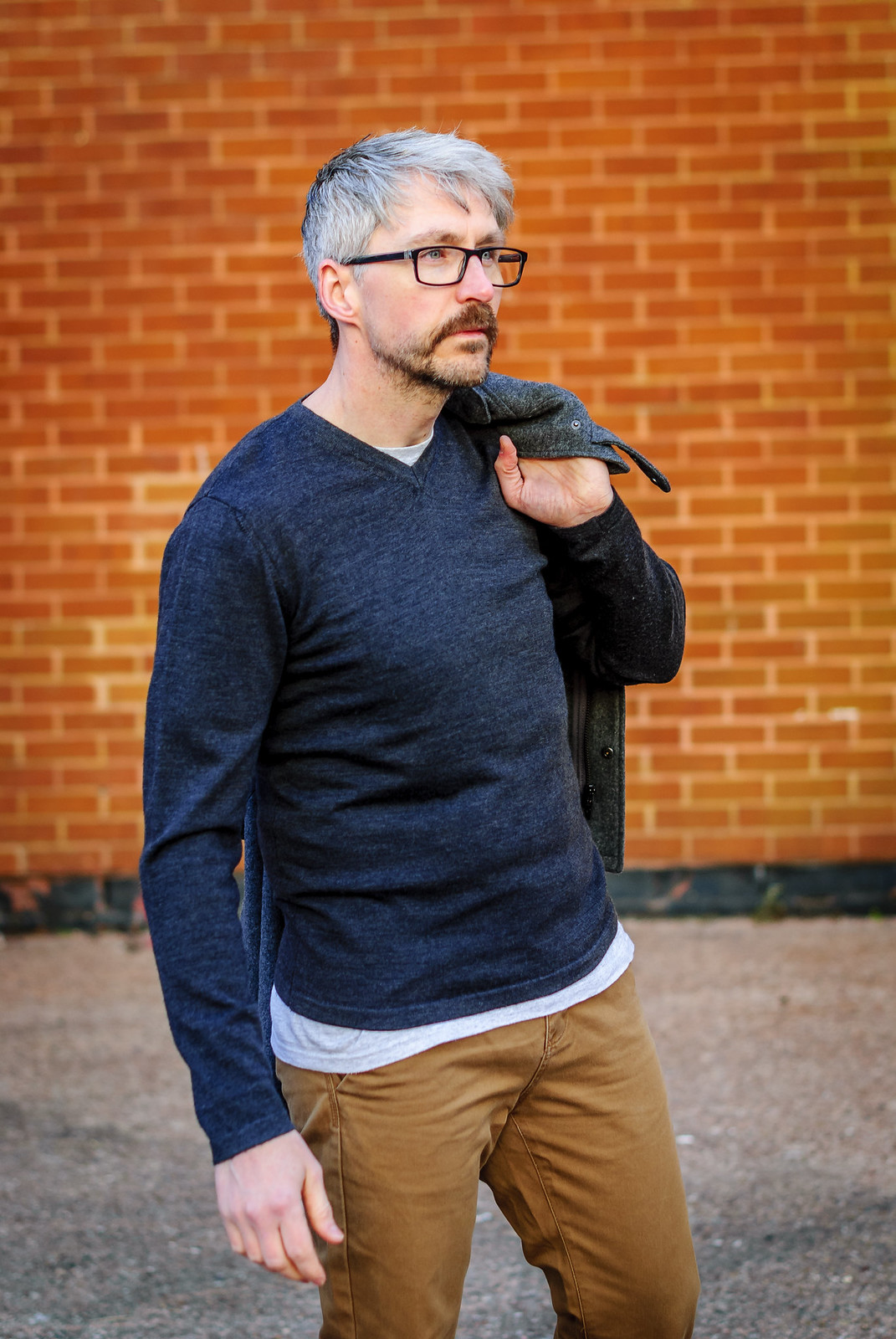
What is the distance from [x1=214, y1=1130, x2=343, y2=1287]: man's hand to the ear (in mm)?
1135

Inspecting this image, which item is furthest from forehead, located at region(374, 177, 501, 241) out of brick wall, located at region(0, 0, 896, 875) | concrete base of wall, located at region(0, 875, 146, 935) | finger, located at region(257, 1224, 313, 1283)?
concrete base of wall, located at region(0, 875, 146, 935)

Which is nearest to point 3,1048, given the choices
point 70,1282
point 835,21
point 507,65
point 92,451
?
point 70,1282

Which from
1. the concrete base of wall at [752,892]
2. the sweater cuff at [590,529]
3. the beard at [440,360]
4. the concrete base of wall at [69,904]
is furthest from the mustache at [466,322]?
the concrete base of wall at [69,904]

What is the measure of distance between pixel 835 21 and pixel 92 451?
10.7ft

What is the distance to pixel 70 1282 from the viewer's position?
2998 mm

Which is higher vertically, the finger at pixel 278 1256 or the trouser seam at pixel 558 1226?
the finger at pixel 278 1256

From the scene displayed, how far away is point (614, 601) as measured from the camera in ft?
6.81

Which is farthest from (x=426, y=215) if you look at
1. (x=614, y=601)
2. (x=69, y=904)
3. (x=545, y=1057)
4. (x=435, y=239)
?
(x=69, y=904)

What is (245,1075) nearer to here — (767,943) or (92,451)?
(767,943)

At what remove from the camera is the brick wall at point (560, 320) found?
16.8 feet

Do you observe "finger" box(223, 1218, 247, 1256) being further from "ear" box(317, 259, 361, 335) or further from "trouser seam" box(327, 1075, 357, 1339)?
"ear" box(317, 259, 361, 335)

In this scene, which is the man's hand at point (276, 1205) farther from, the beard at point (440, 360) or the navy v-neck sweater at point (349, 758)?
the beard at point (440, 360)

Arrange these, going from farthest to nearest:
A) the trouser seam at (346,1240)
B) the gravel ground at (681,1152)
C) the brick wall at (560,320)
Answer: the brick wall at (560,320)
the gravel ground at (681,1152)
the trouser seam at (346,1240)

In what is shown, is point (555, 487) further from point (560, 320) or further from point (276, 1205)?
point (560, 320)
